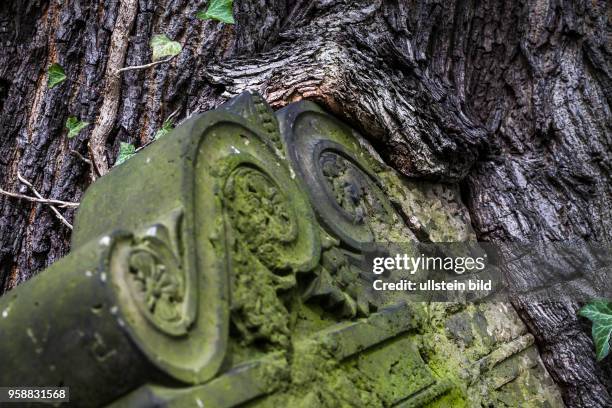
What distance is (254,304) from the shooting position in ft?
4.80

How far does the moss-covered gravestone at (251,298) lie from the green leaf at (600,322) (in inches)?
9.5

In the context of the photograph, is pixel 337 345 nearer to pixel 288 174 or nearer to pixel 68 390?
pixel 288 174

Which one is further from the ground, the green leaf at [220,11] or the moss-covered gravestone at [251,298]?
the green leaf at [220,11]

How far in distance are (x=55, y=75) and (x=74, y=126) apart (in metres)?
0.23

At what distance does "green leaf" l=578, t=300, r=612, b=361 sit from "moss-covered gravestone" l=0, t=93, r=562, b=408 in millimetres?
241

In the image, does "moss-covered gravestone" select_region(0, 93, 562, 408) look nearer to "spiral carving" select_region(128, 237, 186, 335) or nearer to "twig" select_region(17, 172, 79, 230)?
"spiral carving" select_region(128, 237, 186, 335)

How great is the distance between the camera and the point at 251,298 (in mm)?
1461

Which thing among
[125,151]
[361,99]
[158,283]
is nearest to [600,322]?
[361,99]

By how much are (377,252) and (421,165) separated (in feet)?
1.65

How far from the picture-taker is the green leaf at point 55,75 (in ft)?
8.37

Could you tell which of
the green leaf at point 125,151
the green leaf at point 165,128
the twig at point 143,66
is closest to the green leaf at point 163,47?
the twig at point 143,66

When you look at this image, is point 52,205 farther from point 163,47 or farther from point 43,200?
point 163,47

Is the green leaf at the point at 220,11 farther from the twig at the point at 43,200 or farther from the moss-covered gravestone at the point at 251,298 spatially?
the twig at the point at 43,200

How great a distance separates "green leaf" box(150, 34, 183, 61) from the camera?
2.42m
